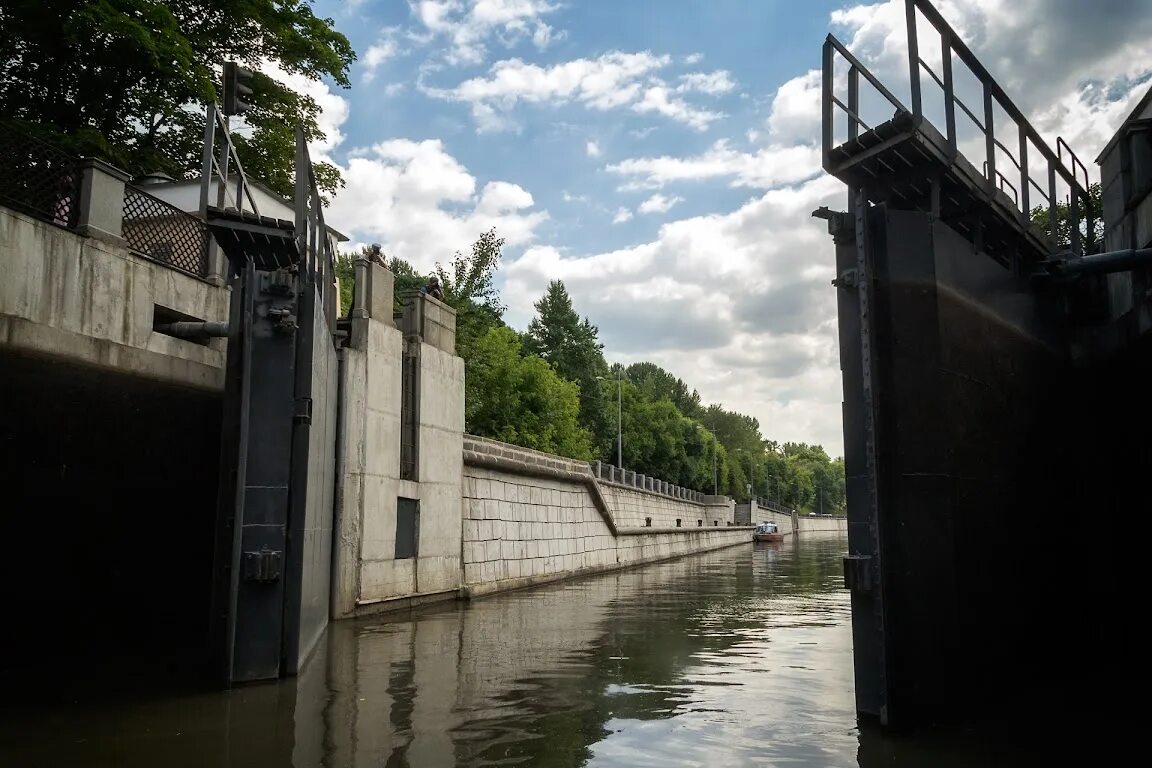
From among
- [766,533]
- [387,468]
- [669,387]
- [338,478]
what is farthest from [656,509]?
[669,387]

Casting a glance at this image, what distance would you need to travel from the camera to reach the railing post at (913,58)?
320 inches

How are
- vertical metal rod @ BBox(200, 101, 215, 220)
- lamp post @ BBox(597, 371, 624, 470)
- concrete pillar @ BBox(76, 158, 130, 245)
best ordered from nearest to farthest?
concrete pillar @ BBox(76, 158, 130, 245)
vertical metal rod @ BBox(200, 101, 215, 220)
lamp post @ BBox(597, 371, 624, 470)

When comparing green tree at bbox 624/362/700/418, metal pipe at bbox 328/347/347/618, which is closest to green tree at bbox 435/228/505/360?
metal pipe at bbox 328/347/347/618

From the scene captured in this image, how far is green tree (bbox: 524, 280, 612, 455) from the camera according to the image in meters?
63.9

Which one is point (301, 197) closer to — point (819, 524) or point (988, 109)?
point (988, 109)

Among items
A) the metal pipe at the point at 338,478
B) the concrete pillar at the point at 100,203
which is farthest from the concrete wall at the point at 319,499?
the concrete pillar at the point at 100,203

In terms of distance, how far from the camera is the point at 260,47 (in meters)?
24.1

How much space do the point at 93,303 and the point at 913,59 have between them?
9.87 m

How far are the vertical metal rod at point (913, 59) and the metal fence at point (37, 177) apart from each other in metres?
9.95

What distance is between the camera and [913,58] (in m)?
8.45

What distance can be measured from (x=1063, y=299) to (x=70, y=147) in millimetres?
19392

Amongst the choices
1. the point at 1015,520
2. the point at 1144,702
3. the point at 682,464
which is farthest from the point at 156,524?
the point at 682,464

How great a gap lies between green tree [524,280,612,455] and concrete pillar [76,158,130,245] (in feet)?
167

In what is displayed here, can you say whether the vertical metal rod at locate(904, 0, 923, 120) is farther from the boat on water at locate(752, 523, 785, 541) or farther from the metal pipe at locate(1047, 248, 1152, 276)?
the boat on water at locate(752, 523, 785, 541)
